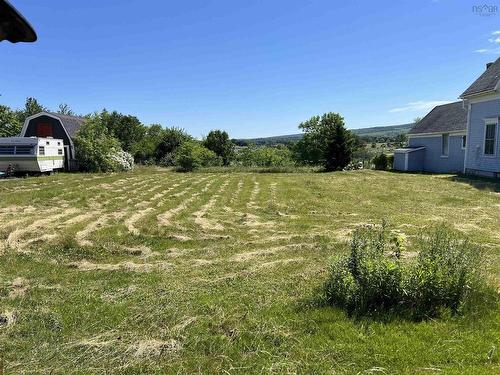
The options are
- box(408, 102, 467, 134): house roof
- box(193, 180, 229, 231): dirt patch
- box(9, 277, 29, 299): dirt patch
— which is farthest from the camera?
box(408, 102, 467, 134): house roof

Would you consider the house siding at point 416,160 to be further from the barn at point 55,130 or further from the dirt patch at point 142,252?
the dirt patch at point 142,252

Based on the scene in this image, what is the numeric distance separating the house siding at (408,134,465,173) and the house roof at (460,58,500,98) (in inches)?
137

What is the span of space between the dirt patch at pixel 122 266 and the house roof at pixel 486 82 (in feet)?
58.2

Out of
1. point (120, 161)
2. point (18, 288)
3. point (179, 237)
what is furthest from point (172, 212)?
point (120, 161)

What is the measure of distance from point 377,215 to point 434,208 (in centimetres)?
205

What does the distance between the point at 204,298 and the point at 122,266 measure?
1927mm

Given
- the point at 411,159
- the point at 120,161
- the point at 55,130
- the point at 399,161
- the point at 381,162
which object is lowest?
the point at 120,161

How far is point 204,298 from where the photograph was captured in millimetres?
4359

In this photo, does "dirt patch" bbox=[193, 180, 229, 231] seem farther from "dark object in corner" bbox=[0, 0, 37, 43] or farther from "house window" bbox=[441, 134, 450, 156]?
"house window" bbox=[441, 134, 450, 156]

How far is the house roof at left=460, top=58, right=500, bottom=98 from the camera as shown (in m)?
17.6

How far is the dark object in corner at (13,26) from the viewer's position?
59.6 inches

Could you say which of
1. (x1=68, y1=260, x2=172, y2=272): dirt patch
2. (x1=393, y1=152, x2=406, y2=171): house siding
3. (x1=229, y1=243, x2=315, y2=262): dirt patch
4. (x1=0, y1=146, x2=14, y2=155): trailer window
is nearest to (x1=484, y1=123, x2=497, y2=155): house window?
(x1=393, y1=152, x2=406, y2=171): house siding

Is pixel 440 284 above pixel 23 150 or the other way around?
the other way around

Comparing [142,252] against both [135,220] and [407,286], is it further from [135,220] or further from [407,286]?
[407,286]
